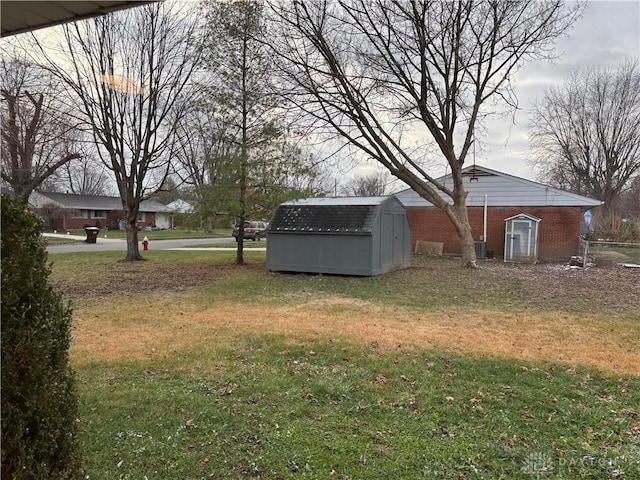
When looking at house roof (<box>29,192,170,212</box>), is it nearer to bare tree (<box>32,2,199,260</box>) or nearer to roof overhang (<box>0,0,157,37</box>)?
bare tree (<box>32,2,199,260</box>)

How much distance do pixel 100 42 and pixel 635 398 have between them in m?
18.4

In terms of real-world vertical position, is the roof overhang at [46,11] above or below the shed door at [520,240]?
above

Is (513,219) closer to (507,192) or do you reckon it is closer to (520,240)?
(520,240)

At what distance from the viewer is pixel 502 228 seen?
20734 mm

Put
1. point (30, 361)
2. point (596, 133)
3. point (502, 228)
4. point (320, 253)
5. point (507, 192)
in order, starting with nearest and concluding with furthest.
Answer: point (30, 361) → point (320, 253) → point (507, 192) → point (502, 228) → point (596, 133)

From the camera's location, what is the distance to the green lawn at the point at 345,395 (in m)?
3.05

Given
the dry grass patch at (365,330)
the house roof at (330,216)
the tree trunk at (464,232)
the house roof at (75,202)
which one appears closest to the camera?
the dry grass patch at (365,330)

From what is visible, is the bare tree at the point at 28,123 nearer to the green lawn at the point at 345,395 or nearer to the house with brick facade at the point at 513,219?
the green lawn at the point at 345,395

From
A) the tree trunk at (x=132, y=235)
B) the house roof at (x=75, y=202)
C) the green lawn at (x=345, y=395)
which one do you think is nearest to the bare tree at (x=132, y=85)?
the tree trunk at (x=132, y=235)

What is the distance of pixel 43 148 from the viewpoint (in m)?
21.4

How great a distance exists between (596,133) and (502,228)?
21.7m

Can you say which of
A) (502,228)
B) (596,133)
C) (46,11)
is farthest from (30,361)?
(596,133)

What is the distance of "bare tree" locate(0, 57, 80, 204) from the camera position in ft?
52.2

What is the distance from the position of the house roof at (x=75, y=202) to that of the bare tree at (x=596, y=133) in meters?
36.1
